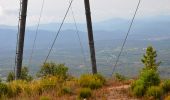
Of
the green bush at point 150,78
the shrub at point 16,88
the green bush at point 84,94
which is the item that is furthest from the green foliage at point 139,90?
the shrub at point 16,88

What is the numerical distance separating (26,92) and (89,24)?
543 cm

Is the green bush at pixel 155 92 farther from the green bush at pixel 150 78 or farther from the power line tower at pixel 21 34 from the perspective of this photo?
the power line tower at pixel 21 34

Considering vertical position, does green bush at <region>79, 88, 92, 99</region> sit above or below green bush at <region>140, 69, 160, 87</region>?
below

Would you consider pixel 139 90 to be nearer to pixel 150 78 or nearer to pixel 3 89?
pixel 150 78

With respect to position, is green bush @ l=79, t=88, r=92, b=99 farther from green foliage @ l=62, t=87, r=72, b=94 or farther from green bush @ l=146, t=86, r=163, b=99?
green bush @ l=146, t=86, r=163, b=99

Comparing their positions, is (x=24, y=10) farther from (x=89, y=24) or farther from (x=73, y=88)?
(x=73, y=88)

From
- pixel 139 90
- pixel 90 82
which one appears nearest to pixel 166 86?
pixel 139 90

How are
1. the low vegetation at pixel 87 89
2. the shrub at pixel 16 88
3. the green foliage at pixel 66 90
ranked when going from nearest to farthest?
1. the low vegetation at pixel 87 89
2. the green foliage at pixel 66 90
3. the shrub at pixel 16 88

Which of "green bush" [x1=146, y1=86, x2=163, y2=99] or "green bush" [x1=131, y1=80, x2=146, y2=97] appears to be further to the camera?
"green bush" [x1=131, y1=80, x2=146, y2=97]

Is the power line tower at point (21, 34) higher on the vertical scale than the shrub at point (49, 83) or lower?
higher

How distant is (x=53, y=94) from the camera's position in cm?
1252

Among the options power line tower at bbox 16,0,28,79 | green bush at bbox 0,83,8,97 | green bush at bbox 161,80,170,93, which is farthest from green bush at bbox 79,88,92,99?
power line tower at bbox 16,0,28,79

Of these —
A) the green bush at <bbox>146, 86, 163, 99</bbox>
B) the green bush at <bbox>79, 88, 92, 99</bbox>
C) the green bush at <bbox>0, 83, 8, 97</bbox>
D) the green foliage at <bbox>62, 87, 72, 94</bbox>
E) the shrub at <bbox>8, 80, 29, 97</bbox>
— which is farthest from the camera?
the shrub at <bbox>8, 80, 29, 97</bbox>

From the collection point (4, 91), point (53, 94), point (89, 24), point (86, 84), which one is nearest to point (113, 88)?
point (86, 84)
